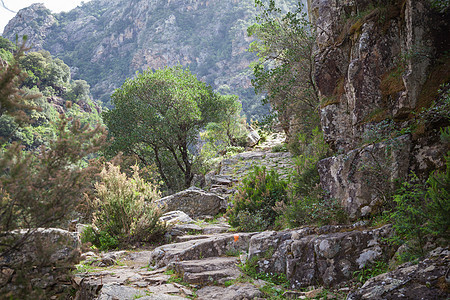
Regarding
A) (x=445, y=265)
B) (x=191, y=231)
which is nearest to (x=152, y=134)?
(x=191, y=231)

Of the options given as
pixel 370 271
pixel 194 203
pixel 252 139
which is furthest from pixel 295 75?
pixel 252 139

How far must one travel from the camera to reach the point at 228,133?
26.9m

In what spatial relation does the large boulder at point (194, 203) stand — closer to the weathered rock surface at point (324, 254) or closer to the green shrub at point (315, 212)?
the green shrub at point (315, 212)

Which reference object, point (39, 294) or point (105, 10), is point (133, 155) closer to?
point (39, 294)

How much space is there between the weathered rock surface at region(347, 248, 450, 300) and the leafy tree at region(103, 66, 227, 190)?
49.9 ft

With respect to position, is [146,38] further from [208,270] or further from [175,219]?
[208,270]

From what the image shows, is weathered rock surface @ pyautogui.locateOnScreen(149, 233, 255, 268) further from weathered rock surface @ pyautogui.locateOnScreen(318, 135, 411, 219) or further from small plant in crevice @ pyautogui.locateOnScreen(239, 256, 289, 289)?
weathered rock surface @ pyautogui.locateOnScreen(318, 135, 411, 219)

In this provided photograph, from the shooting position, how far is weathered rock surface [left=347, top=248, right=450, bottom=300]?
2.41 meters

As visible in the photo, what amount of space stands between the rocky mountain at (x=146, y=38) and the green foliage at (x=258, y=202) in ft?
267

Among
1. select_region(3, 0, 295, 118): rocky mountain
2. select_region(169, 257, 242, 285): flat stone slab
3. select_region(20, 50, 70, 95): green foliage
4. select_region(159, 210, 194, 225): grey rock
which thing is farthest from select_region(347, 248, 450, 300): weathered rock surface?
select_region(3, 0, 295, 118): rocky mountain

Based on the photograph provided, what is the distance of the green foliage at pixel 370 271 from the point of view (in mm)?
3545

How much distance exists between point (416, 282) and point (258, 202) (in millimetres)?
5340

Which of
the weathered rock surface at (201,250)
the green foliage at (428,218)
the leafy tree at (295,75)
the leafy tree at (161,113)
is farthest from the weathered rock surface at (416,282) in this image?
the leafy tree at (161,113)

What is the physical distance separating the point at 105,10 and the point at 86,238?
469 feet
